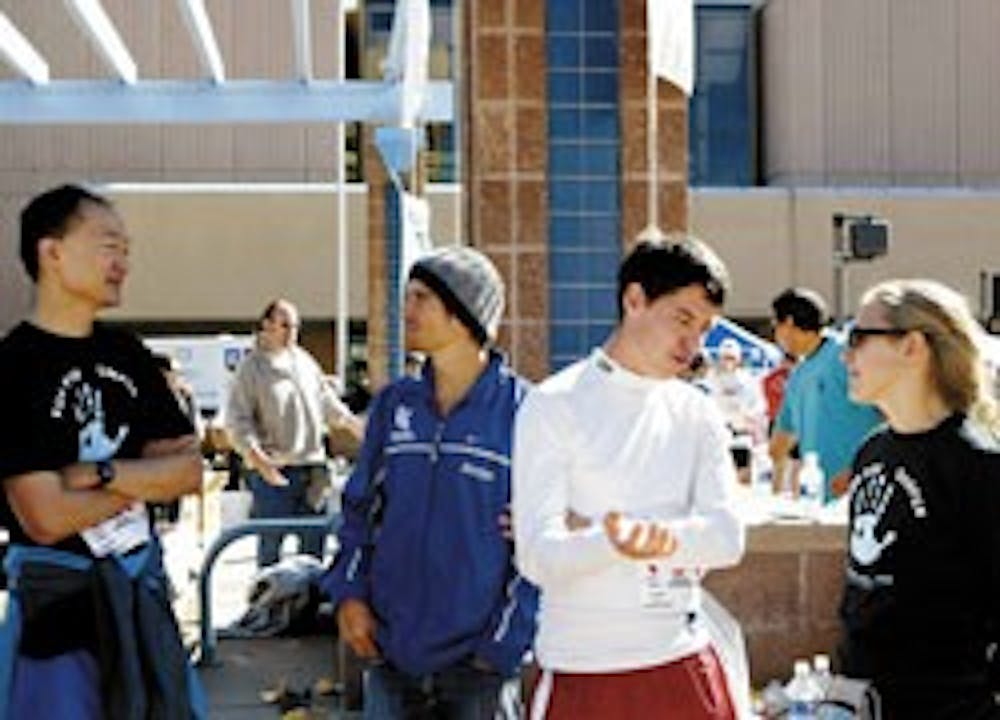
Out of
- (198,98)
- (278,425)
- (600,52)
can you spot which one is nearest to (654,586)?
(600,52)

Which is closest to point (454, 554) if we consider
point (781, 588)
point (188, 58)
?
point (781, 588)

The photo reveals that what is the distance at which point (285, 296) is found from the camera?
3184 centimetres

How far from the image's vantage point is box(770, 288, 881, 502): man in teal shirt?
6.93 metres

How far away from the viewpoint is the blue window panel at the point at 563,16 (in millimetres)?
6309

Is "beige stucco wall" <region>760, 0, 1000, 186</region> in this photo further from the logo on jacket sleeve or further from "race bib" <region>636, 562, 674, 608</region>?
"race bib" <region>636, 562, 674, 608</region>

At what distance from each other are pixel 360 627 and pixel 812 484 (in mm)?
3230

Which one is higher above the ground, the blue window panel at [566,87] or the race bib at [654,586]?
the blue window panel at [566,87]

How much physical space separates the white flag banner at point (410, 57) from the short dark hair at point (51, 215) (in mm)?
6588

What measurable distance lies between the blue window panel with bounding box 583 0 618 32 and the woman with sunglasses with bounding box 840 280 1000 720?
314 centimetres

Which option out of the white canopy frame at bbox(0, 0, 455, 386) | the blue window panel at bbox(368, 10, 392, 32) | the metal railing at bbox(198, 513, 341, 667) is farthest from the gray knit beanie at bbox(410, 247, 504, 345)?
the blue window panel at bbox(368, 10, 392, 32)

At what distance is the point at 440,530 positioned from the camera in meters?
3.61

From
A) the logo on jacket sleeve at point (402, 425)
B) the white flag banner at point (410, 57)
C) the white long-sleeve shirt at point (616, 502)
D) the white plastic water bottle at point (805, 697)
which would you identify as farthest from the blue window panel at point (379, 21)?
the white long-sleeve shirt at point (616, 502)

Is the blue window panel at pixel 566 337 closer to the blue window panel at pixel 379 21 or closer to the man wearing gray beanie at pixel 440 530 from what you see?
the man wearing gray beanie at pixel 440 530

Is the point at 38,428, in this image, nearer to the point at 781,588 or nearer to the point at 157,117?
the point at 781,588
